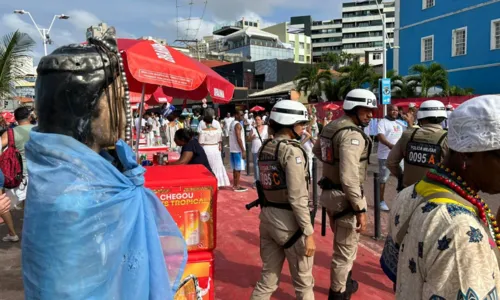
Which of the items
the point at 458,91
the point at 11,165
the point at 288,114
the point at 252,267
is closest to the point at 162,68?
the point at 288,114

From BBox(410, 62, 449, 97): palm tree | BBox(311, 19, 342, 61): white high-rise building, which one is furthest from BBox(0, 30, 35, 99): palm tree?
BBox(311, 19, 342, 61): white high-rise building

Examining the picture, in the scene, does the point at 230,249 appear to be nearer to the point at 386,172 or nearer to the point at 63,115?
the point at 386,172

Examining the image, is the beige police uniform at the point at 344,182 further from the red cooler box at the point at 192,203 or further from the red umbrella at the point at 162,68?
the red umbrella at the point at 162,68

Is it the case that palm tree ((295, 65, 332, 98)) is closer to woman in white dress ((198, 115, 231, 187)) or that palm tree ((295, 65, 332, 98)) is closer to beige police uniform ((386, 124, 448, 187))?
woman in white dress ((198, 115, 231, 187))

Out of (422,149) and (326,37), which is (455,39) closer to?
(422,149)

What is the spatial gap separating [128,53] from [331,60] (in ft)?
175

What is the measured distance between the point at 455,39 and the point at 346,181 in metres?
28.1

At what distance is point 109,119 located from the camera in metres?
1.55

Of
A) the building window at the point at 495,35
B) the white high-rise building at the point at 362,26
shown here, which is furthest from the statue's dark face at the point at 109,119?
the white high-rise building at the point at 362,26

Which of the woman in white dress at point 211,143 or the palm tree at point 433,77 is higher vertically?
the palm tree at point 433,77

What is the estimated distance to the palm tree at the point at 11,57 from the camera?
10.4 meters

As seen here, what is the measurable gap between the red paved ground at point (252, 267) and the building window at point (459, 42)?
25.1m

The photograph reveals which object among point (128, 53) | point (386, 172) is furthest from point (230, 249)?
point (386, 172)

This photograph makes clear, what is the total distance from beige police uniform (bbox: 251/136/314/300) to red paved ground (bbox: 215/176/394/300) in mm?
859
